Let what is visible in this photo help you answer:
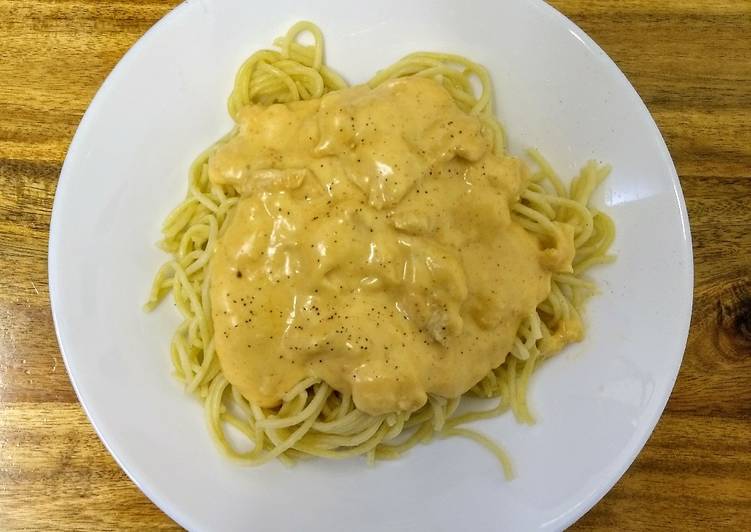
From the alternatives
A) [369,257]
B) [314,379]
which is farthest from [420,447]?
[369,257]

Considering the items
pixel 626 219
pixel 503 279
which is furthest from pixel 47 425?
pixel 626 219

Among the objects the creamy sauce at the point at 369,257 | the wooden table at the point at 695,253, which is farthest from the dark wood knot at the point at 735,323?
the creamy sauce at the point at 369,257

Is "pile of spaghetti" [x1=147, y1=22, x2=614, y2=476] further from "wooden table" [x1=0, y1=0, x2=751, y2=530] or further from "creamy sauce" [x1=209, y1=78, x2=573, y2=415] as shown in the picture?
"wooden table" [x1=0, y1=0, x2=751, y2=530]

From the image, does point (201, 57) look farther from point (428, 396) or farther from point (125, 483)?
point (125, 483)

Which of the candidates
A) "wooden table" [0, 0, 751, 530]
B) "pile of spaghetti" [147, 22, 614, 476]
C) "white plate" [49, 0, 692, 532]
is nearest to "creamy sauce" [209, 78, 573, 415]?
"pile of spaghetti" [147, 22, 614, 476]

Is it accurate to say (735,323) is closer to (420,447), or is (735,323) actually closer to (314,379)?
(420,447)
